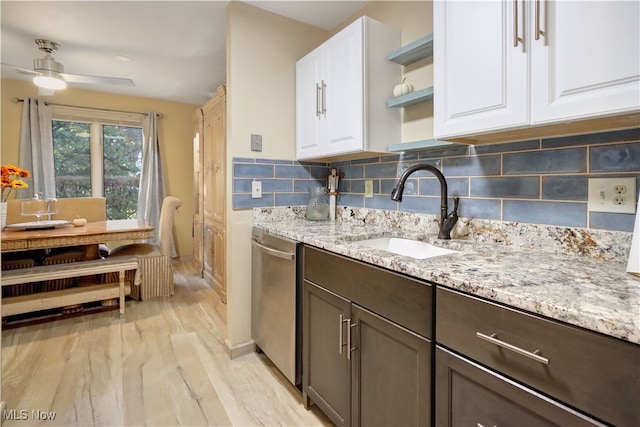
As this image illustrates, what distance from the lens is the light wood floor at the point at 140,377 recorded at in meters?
1.56

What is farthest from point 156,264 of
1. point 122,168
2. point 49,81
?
point 122,168

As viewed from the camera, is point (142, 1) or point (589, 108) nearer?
point (589, 108)

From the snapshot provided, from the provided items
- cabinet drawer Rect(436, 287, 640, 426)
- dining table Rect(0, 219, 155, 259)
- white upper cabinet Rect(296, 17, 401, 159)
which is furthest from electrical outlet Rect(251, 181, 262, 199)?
cabinet drawer Rect(436, 287, 640, 426)

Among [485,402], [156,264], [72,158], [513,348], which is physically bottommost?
[156,264]

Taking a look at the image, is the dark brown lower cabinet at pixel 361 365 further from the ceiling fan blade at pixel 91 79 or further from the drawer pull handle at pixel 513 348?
the ceiling fan blade at pixel 91 79

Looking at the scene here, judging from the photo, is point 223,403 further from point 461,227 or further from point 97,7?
point 97,7

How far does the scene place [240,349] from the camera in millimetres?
2121

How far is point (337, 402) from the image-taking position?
1.35 meters

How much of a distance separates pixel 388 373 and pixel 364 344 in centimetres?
14

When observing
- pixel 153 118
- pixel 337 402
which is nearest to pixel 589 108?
Answer: pixel 337 402

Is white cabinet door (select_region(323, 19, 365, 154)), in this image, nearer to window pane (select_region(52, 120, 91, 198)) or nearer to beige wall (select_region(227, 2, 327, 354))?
beige wall (select_region(227, 2, 327, 354))

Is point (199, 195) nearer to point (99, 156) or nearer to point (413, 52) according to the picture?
point (99, 156)

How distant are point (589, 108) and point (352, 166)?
1.48 metres

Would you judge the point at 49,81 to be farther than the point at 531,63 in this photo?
Yes
